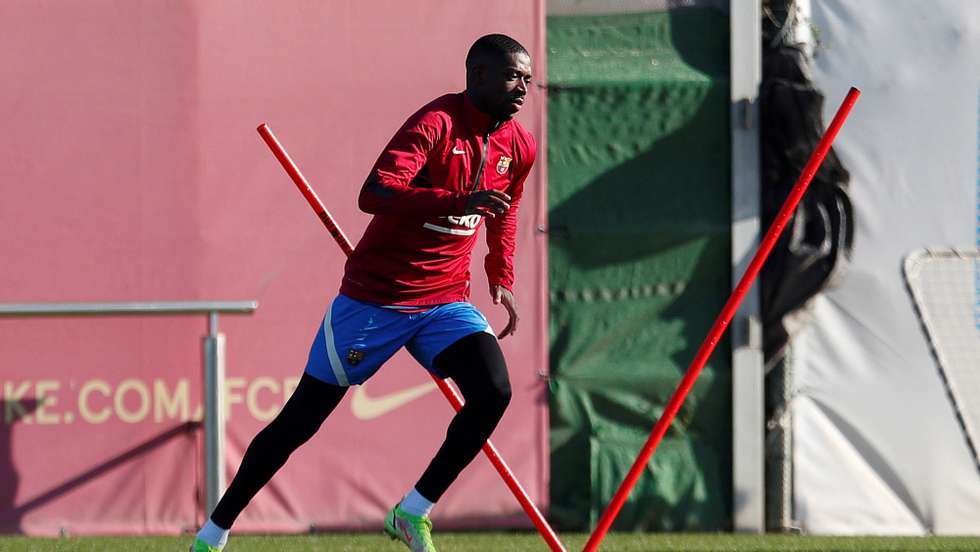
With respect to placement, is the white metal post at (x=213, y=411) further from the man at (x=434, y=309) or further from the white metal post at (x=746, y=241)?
the white metal post at (x=746, y=241)

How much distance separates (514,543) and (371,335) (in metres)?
1.85

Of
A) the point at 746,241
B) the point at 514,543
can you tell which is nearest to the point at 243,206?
the point at 514,543

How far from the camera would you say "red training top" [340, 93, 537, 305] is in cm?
447

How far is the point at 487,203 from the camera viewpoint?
4.25 m

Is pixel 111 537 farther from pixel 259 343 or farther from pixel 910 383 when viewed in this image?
pixel 910 383

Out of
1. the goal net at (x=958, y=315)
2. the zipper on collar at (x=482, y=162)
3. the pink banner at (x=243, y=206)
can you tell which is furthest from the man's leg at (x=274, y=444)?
the goal net at (x=958, y=315)

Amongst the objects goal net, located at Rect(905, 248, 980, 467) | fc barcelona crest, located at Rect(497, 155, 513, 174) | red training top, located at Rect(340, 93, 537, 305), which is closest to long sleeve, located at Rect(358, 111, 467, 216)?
red training top, located at Rect(340, 93, 537, 305)

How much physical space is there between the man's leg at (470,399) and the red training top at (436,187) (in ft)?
0.67

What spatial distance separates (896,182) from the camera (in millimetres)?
6941

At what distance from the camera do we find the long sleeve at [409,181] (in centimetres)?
430

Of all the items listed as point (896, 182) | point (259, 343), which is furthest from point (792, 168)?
point (259, 343)

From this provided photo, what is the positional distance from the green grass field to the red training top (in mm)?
1512

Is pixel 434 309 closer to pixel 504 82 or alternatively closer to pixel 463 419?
pixel 463 419

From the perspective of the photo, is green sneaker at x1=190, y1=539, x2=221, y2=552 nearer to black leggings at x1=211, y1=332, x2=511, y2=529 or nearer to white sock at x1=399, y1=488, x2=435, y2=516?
black leggings at x1=211, y1=332, x2=511, y2=529
